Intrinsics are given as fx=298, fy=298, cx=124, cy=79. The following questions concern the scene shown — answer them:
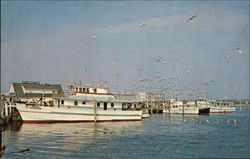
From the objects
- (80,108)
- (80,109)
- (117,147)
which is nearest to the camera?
(117,147)

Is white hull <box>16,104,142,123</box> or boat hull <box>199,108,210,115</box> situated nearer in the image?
white hull <box>16,104,142,123</box>

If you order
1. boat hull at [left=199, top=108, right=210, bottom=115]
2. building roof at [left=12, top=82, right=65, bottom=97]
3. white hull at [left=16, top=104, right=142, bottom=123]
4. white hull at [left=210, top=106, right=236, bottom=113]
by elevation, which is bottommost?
white hull at [left=210, top=106, right=236, bottom=113]

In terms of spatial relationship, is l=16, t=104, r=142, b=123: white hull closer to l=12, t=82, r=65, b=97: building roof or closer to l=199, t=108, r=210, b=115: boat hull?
l=12, t=82, r=65, b=97: building roof

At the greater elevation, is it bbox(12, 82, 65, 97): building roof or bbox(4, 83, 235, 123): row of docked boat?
bbox(12, 82, 65, 97): building roof

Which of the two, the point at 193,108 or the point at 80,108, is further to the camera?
the point at 193,108

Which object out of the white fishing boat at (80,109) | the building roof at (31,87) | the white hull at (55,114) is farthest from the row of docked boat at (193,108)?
the white hull at (55,114)

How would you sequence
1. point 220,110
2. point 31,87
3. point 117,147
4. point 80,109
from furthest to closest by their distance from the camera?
point 220,110 → point 31,87 → point 80,109 → point 117,147

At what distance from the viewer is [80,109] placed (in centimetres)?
4434

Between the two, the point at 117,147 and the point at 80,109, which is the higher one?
the point at 80,109

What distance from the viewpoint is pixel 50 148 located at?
23406 mm

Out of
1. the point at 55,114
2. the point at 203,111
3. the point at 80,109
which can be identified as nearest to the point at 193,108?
the point at 203,111

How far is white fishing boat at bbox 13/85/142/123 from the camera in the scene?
4247 cm

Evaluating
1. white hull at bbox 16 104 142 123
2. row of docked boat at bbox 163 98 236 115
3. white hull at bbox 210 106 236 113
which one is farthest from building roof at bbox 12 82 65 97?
white hull at bbox 210 106 236 113

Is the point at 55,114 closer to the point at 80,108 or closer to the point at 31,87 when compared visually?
the point at 80,108
